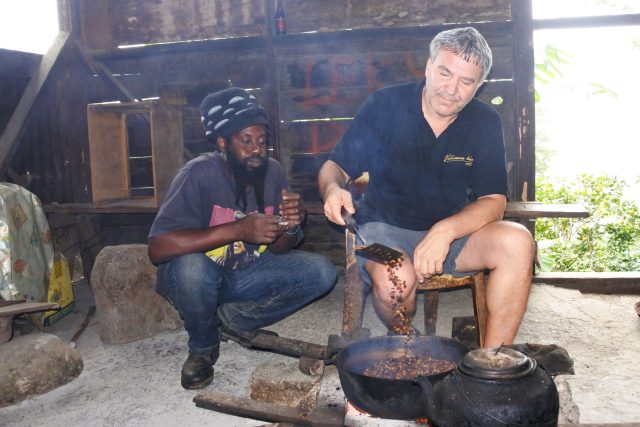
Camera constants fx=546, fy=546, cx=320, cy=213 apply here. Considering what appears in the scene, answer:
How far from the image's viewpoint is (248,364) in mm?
3824

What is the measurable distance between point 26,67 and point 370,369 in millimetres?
5139

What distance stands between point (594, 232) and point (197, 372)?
6.50m

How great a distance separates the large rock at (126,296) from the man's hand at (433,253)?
2.55m

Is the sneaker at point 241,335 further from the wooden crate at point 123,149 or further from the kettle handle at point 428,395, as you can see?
the wooden crate at point 123,149

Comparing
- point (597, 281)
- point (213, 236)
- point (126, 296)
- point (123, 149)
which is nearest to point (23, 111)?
point (123, 149)

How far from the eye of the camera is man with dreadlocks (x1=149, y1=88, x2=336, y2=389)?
340cm

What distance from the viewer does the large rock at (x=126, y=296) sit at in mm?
4387

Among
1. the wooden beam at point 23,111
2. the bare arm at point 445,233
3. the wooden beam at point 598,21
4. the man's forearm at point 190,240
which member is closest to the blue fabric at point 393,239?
the bare arm at point 445,233

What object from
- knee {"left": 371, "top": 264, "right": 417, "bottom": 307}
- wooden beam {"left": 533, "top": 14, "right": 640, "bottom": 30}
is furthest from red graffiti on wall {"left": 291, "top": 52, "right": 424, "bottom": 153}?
knee {"left": 371, "top": 264, "right": 417, "bottom": 307}

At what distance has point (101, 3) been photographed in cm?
A: 634

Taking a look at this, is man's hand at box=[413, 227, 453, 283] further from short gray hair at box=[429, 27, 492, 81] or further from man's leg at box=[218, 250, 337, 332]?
man's leg at box=[218, 250, 337, 332]

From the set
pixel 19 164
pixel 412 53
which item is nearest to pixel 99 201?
pixel 19 164

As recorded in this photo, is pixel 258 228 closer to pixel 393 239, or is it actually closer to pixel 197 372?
pixel 393 239

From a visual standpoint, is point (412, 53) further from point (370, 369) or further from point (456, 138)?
point (370, 369)
